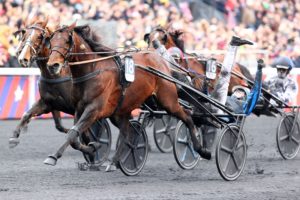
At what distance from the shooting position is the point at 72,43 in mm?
9617

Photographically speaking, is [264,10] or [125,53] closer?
[125,53]

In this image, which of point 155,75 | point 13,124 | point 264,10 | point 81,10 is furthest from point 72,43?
point 264,10

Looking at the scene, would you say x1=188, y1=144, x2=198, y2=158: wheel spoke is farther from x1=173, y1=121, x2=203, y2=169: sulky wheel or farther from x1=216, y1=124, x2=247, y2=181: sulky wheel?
x1=216, y1=124, x2=247, y2=181: sulky wheel

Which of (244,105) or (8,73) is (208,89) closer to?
(244,105)

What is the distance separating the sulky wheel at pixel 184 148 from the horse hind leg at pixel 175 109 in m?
0.50

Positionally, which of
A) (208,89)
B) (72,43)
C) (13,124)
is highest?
(72,43)

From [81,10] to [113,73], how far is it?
9.02 m

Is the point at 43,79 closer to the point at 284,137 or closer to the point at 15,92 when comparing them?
the point at 284,137

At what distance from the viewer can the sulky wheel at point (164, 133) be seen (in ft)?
42.5

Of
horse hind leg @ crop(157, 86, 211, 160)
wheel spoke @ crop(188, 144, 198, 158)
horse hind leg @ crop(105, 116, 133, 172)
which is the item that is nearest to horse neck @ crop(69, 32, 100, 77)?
horse hind leg @ crop(105, 116, 133, 172)

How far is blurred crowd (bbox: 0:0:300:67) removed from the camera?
17469 mm

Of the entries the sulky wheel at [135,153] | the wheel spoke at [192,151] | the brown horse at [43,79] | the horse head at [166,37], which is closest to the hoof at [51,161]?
the sulky wheel at [135,153]

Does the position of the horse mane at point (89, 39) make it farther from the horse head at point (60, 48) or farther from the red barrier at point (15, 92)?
the red barrier at point (15, 92)

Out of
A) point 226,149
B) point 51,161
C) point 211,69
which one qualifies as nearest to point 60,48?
point 51,161
